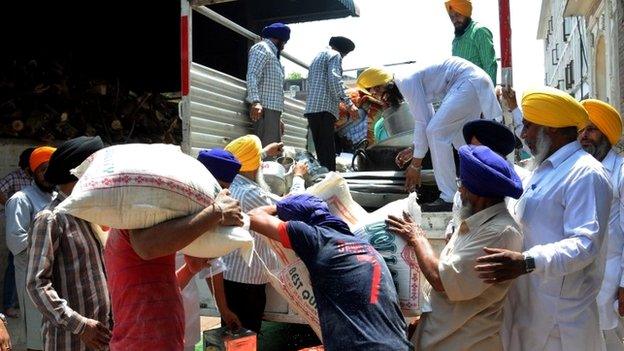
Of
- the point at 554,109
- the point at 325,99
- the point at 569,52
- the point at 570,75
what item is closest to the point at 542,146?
the point at 554,109

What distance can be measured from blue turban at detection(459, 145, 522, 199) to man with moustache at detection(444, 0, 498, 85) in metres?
2.47

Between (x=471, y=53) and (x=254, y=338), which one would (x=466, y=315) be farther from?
(x=471, y=53)

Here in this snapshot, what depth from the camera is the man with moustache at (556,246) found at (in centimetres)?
226

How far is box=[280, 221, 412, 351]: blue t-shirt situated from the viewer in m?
2.28

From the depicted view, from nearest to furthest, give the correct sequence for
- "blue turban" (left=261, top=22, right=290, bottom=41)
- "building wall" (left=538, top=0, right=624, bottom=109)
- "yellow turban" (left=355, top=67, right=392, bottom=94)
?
"yellow turban" (left=355, top=67, right=392, bottom=94), "blue turban" (left=261, top=22, right=290, bottom=41), "building wall" (left=538, top=0, right=624, bottom=109)

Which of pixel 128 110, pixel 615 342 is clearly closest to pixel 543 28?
pixel 128 110

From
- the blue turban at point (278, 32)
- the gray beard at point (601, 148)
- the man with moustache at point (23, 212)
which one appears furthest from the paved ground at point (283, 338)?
the blue turban at point (278, 32)

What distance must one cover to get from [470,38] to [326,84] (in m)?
1.48

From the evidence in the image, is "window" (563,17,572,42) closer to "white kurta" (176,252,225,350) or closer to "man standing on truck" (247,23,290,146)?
"man standing on truck" (247,23,290,146)

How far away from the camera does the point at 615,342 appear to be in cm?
355

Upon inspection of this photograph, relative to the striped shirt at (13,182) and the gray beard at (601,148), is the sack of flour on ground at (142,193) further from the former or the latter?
the striped shirt at (13,182)

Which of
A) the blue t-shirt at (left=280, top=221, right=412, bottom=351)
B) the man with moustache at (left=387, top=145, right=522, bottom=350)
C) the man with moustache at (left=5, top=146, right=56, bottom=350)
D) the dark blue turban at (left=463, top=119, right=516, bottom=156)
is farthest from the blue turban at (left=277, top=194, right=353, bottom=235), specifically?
the man with moustache at (left=5, top=146, right=56, bottom=350)

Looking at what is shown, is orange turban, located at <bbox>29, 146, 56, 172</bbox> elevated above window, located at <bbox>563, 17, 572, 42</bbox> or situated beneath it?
situated beneath

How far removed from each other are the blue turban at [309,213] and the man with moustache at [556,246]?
1.93ft
